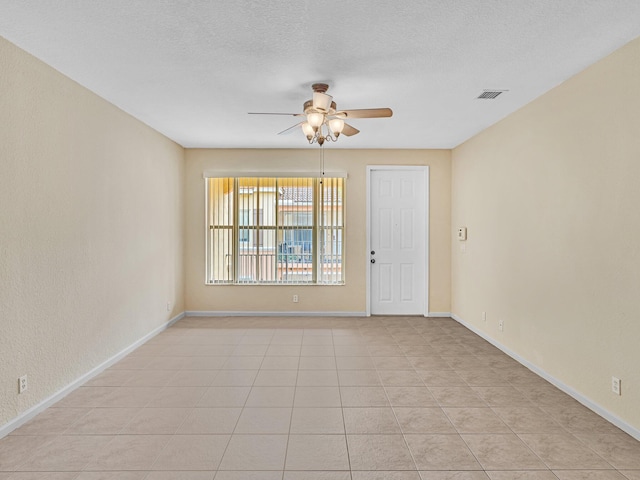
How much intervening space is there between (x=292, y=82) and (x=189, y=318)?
393 cm

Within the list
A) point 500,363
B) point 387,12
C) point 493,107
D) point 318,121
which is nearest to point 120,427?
point 318,121

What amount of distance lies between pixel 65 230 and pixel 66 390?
131 centimetres

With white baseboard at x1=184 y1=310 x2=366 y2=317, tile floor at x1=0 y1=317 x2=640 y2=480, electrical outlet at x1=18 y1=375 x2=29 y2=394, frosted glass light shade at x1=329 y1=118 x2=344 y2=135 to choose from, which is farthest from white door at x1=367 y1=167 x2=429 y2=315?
electrical outlet at x1=18 y1=375 x2=29 y2=394

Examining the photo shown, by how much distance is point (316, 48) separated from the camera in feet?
8.27

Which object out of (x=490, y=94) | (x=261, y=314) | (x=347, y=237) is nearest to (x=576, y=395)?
(x=490, y=94)

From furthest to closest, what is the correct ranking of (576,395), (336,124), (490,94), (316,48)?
(490,94), (336,124), (576,395), (316,48)

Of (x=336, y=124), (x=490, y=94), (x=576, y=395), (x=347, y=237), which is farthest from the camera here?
(x=347, y=237)

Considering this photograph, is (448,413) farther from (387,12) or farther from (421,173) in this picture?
(421,173)

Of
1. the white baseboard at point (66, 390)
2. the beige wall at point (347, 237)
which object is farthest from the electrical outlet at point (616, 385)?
the white baseboard at point (66, 390)

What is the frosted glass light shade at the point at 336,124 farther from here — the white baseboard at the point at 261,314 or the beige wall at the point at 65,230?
the white baseboard at the point at 261,314

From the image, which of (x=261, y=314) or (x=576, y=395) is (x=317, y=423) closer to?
(x=576, y=395)

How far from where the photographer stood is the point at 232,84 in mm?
3154

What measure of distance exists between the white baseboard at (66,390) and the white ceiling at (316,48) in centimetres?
254

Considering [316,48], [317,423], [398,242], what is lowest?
[317,423]
